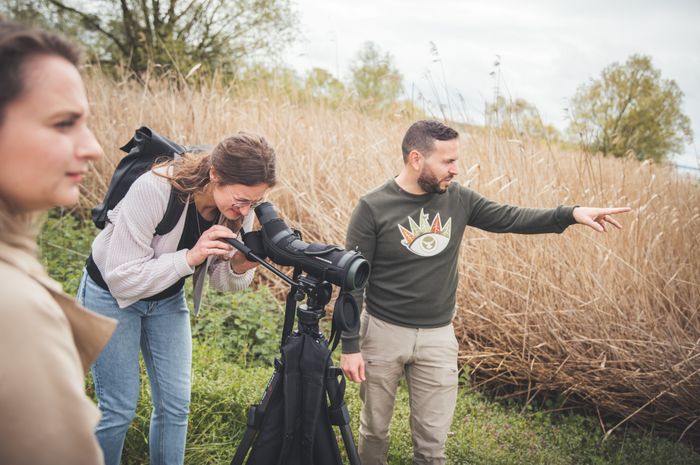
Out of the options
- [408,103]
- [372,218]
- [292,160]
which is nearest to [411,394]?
[372,218]

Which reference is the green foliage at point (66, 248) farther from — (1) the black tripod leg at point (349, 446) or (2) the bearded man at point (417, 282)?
(1) the black tripod leg at point (349, 446)

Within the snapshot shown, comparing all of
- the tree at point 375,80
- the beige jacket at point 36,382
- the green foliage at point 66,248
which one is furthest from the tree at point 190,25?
the beige jacket at point 36,382

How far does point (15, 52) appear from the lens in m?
0.81

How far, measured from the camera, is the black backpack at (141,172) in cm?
189

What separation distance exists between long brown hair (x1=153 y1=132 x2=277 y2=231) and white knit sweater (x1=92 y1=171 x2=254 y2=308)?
0.06 m

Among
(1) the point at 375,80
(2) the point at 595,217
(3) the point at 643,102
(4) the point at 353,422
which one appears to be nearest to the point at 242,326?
(4) the point at 353,422

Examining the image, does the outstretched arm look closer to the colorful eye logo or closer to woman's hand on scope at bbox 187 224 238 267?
the colorful eye logo

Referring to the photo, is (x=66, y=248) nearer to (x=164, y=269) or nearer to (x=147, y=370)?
(x=147, y=370)

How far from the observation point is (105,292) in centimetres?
195

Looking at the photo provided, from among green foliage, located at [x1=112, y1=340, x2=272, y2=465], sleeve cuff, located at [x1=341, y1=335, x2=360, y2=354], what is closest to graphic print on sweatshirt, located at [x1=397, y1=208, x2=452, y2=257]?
sleeve cuff, located at [x1=341, y1=335, x2=360, y2=354]

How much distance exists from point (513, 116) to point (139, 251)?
3241 mm

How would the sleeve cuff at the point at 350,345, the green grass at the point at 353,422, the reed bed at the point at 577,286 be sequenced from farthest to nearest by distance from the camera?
the reed bed at the point at 577,286 < the green grass at the point at 353,422 < the sleeve cuff at the point at 350,345

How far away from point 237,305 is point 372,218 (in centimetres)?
214

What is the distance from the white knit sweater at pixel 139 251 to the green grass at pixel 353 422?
4.12 feet
